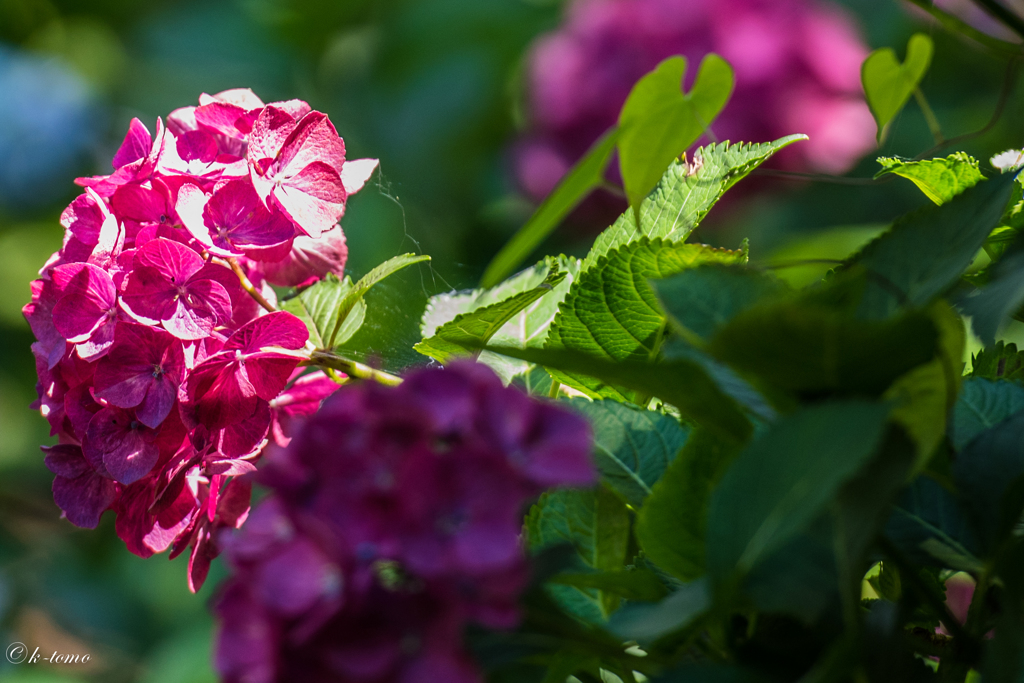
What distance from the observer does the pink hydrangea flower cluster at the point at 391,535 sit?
0.12 metres

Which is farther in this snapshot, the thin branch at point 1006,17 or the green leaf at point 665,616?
the thin branch at point 1006,17

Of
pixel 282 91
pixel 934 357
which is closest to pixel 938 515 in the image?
pixel 934 357

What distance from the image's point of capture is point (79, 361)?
0.24 meters

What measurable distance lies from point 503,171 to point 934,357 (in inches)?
37.7

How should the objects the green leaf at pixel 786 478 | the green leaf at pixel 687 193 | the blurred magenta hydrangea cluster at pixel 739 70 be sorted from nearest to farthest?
the green leaf at pixel 786 478 → the green leaf at pixel 687 193 → the blurred magenta hydrangea cluster at pixel 739 70

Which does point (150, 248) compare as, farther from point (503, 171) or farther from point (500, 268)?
point (503, 171)

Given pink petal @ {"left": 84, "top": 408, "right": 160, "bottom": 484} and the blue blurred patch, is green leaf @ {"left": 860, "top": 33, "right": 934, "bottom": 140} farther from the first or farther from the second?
the blue blurred patch

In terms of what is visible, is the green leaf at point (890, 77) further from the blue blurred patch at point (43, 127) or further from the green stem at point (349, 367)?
the blue blurred patch at point (43, 127)

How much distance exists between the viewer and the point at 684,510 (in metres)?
0.16

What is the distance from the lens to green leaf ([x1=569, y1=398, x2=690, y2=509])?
0.18 m

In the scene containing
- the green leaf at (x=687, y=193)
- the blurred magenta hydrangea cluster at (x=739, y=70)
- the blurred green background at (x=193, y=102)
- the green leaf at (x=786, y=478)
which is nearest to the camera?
the green leaf at (x=786, y=478)

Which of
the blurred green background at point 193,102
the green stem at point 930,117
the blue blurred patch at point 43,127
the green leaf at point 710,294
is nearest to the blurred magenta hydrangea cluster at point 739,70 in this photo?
the blurred green background at point 193,102

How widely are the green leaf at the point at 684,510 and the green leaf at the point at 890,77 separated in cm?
17

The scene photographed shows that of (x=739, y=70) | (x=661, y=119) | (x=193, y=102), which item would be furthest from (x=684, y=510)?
(x=193, y=102)
